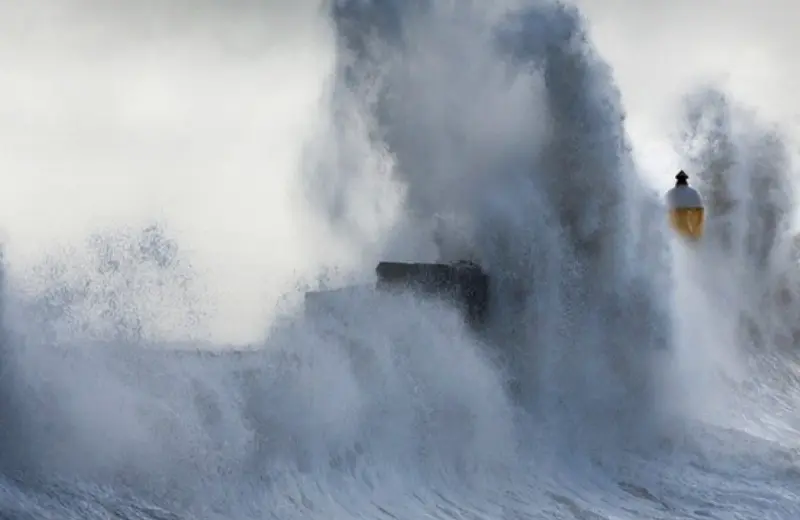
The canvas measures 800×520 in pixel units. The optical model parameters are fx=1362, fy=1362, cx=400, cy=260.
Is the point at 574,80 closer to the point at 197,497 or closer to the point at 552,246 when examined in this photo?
the point at 552,246

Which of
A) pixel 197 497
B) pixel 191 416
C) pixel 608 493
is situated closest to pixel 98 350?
pixel 191 416

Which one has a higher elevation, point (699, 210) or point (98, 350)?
point (699, 210)

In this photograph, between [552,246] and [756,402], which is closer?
[552,246]

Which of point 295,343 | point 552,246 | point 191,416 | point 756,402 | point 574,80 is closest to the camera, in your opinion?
point 191,416

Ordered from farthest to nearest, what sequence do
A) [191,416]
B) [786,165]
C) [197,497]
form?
[786,165] → [191,416] → [197,497]

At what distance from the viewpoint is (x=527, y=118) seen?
14039 mm

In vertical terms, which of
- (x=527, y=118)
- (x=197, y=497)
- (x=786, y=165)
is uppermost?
(x=786, y=165)

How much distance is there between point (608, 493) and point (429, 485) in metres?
1.71

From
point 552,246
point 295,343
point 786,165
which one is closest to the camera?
point 295,343

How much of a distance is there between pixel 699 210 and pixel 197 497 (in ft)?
13.4

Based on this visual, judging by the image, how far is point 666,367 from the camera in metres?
14.6

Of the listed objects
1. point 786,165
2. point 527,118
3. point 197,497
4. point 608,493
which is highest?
point 786,165

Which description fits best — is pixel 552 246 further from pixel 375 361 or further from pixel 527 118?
pixel 375 361

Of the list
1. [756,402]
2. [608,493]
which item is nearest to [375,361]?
[608,493]
